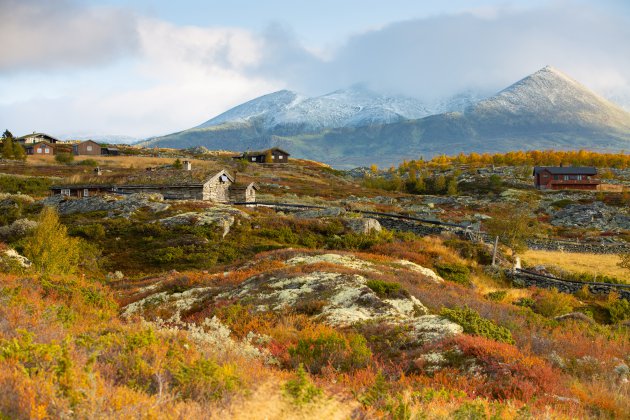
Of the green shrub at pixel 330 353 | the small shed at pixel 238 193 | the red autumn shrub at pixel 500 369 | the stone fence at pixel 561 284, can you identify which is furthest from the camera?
the small shed at pixel 238 193

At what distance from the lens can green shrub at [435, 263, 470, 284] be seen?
1081 inches

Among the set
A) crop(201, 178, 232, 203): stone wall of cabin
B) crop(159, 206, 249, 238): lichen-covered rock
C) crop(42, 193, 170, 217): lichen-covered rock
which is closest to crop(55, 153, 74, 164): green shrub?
crop(201, 178, 232, 203): stone wall of cabin

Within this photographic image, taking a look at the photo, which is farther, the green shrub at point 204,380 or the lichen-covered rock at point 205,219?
the lichen-covered rock at point 205,219

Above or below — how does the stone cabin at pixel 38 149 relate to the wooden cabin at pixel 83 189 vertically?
above

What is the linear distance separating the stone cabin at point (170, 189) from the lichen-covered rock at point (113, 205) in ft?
28.2

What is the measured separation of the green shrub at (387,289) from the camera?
49.6ft

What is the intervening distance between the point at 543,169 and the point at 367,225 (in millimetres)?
104897

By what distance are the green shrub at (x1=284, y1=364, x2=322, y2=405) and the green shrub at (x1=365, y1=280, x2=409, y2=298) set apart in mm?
8324

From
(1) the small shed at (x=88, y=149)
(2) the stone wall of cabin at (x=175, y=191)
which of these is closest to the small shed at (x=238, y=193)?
(2) the stone wall of cabin at (x=175, y=191)

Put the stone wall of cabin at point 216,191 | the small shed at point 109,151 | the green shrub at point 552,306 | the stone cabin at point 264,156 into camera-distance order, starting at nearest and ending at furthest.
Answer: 1. the green shrub at point 552,306
2. the stone wall of cabin at point 216,191
3. the small shed at point 109,151
4. the stone cabin at point 264,156

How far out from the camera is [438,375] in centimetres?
874

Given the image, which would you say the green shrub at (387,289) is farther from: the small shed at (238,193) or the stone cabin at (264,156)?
the stone cabin at (264,156)

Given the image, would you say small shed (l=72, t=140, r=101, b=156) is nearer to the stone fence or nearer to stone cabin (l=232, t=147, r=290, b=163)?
stone cabin (l=232, t=147, r=290, b=163)

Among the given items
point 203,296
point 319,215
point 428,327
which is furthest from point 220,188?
point 428,327
